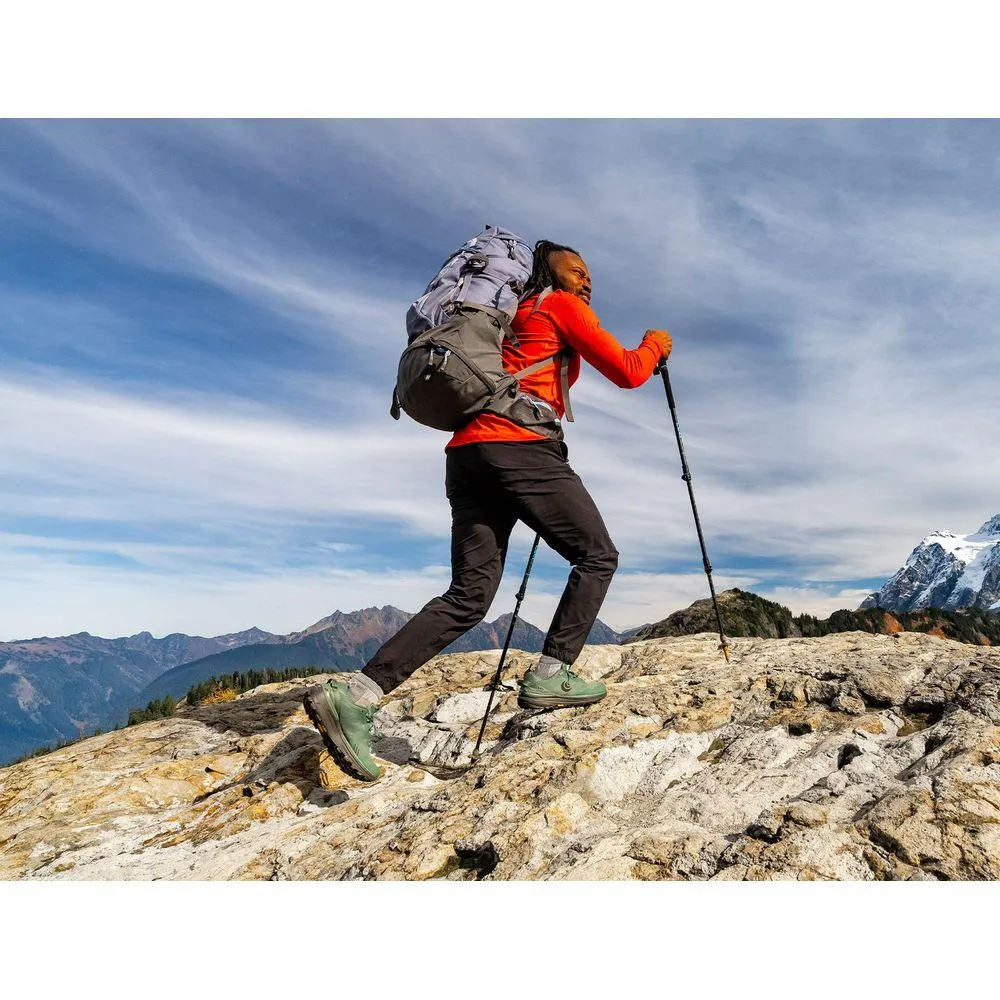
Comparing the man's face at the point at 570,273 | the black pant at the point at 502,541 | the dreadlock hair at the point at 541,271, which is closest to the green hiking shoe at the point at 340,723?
the black pant at the point at 502,541

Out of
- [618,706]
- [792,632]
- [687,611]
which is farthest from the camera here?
[792,632]

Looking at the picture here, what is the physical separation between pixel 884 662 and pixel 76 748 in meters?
9.49

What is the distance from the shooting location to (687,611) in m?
15.8

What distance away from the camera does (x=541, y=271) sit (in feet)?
19.1

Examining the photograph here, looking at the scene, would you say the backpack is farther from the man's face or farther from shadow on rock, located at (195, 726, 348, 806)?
shadow on rock, located at (195, 726, 348, 806)

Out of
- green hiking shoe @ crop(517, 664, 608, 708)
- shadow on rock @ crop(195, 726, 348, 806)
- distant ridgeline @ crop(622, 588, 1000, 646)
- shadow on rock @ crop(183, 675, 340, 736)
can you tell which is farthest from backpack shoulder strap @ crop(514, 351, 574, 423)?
distant ridgeline @ crop(622, 588, 1000, 646)

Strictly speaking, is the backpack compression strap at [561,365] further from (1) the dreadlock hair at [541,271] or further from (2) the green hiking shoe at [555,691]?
(2) the green hiking shoe at [555,691]

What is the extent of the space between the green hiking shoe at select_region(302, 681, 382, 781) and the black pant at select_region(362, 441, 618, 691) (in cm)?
31

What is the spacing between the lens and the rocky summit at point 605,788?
10.3ft

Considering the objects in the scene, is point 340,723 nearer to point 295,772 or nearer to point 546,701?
point 295,772

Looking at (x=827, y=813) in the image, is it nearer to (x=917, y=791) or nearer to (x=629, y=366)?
(x=917, y=791)

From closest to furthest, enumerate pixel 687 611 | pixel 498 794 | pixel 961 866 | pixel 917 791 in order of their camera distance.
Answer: pixel 961 866
pixel 917 791
pixel 498 794
pixel 687 611

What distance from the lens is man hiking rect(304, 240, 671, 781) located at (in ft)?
16.8

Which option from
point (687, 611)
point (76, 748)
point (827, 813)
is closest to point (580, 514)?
point (827, 813)
